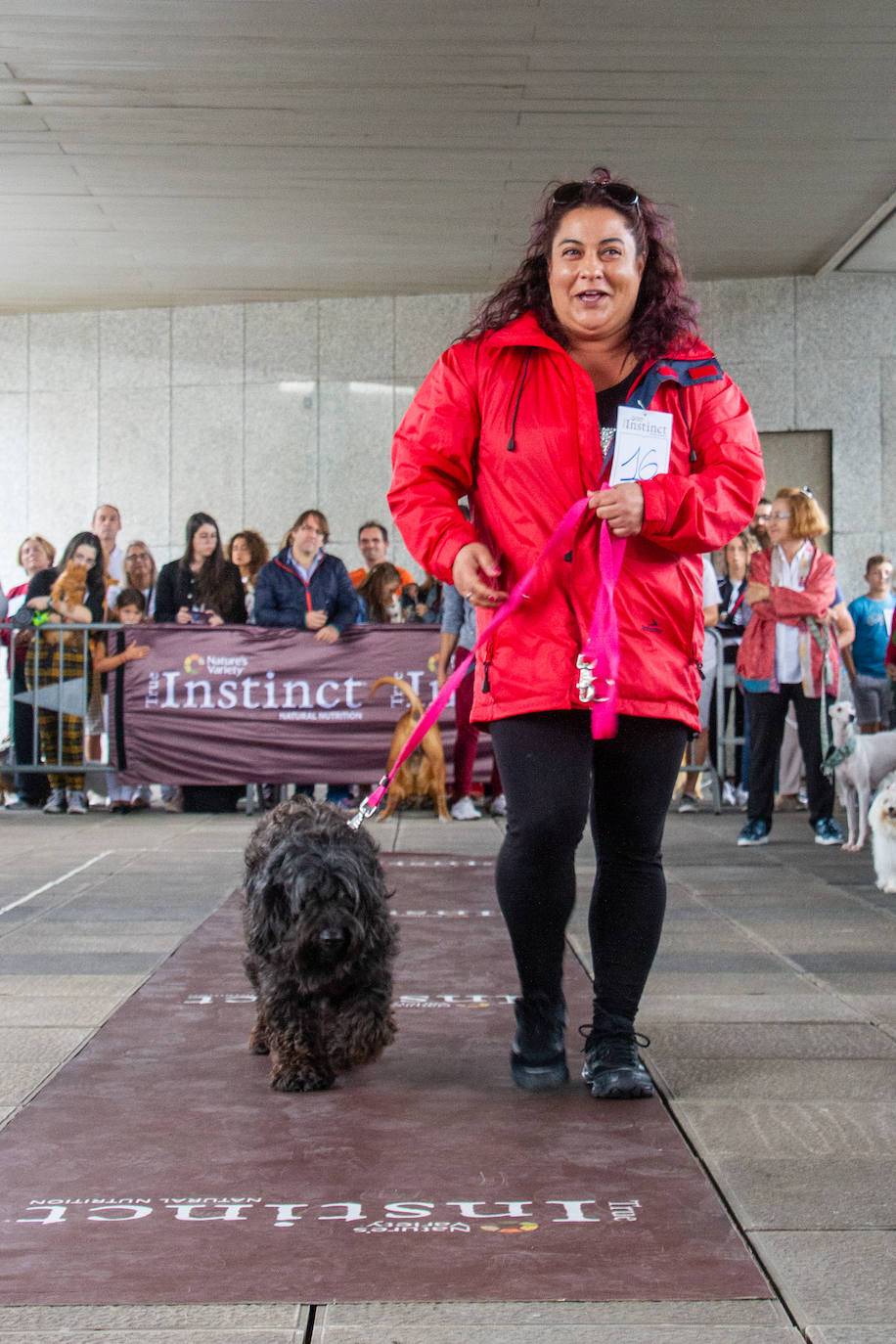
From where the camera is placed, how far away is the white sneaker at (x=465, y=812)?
10.5 meters

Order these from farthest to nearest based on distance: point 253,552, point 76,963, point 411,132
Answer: point 253,552
point 411,132
point 76,963

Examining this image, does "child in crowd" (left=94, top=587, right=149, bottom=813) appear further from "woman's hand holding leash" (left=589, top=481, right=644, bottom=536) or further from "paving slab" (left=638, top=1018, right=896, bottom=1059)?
"woman's hand holding leash" (left=589, top=481, right=644, bottom=536)

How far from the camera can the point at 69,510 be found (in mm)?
17359

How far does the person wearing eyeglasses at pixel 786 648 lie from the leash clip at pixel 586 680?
5.41 m

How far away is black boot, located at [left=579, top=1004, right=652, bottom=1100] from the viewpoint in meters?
3.51

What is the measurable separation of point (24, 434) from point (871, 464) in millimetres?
9564

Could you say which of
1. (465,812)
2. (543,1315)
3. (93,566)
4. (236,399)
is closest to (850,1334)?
(543,1315)

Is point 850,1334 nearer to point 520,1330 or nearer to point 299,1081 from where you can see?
point 520,1330

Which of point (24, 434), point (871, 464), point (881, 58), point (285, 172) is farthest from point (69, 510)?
point (881, 58)

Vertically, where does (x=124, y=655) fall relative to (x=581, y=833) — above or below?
above

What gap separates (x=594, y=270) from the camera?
3.51 m

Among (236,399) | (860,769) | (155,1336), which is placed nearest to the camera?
(155,1336)

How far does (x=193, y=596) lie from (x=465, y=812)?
2700 millimetres

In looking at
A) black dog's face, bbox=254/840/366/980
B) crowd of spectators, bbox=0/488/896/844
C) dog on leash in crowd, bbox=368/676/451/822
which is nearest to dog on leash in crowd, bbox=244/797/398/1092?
black dog's face, bbox=254/840/366/980
